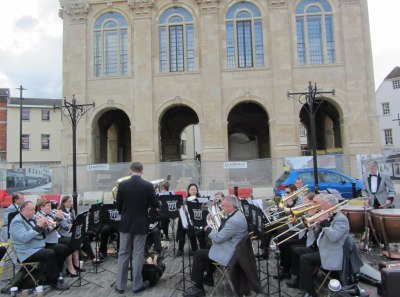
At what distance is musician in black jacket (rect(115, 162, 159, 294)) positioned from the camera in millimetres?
6258

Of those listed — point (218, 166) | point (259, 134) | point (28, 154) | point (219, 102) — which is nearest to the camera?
point (218, 166)

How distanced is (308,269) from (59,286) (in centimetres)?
448

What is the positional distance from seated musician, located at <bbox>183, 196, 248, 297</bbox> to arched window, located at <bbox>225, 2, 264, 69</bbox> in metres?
20.3

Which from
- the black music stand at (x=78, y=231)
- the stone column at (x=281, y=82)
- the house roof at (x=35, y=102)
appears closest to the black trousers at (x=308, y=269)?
the black music stand at (x=78, y=231)

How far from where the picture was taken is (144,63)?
24906 millimetres

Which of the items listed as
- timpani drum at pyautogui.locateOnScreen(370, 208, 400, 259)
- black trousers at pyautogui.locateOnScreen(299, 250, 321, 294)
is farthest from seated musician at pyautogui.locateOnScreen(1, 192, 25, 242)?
timpani drum at pyautogui.locateOnScreen(370, 208, 400, 259)

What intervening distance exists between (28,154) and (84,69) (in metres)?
27.4

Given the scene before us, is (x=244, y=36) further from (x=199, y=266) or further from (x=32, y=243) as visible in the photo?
(x=32, y=243)

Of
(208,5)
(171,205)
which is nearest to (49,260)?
(171,205)

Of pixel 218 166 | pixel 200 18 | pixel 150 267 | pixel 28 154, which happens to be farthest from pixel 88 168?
pixel 28 154

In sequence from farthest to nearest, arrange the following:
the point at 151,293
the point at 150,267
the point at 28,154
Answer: the point at 28,154 → the point at 150,267 → the point at 151,293

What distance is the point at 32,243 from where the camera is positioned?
655cm

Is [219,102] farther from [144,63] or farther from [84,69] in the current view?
[84,69]

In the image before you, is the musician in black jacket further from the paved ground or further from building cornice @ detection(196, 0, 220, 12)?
building cornice @ detection(196, 0, 220, 12)
